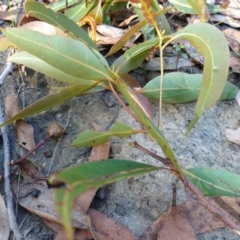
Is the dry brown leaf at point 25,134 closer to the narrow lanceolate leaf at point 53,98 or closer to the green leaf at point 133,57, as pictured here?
the narrow lanceolate leaf at point 53,98

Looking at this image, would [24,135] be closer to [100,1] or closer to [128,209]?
[128,209]

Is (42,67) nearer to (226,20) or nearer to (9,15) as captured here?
(9,15)

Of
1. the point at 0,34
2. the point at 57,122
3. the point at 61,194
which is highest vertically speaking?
the point at 61,194

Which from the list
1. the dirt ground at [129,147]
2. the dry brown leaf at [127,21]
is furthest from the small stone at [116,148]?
the dry brown leaf at [127,21]

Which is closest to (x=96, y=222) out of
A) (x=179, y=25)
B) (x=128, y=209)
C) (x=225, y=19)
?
(x=128, y=209)

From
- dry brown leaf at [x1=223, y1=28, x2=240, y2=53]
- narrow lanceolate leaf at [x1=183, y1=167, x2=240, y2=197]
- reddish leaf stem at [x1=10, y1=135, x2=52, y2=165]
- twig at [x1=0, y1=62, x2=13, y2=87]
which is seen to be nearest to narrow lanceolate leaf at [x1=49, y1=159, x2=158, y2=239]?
narrow lanceolate leaf at [x1=183, y1=167, x2=240, y2=197]

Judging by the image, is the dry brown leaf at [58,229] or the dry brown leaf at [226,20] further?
the dry brown leaf at [226,20]

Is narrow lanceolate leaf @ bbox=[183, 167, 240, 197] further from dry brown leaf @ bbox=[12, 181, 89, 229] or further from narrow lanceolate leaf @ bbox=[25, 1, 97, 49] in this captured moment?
narrow lanceolate leaf @ bbox=[25, 1, 97, 49]
